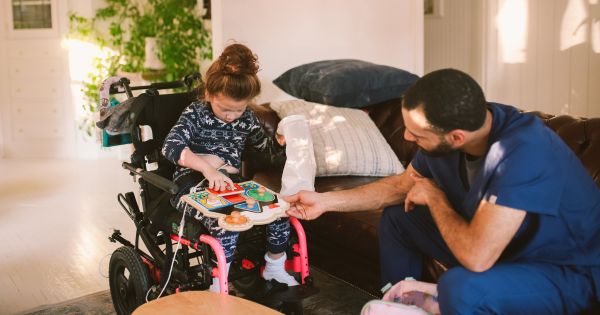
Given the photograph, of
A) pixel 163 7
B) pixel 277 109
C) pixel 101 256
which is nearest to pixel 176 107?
pixel 277 109

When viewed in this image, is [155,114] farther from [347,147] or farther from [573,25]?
[573,25]

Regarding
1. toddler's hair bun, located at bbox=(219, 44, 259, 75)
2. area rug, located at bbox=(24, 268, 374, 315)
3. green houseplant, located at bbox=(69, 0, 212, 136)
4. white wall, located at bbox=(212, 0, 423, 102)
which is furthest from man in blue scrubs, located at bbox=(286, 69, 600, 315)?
green houseplant, located at bbox=(69, 0, 212, 136)

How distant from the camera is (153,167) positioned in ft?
8.36

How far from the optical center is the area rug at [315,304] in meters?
2.59

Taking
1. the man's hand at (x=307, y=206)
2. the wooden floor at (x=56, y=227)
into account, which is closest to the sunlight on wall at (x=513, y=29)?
the wooden floor at (x=56, y=227)

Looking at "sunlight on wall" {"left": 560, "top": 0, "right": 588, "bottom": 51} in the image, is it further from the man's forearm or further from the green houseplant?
the man's forearm

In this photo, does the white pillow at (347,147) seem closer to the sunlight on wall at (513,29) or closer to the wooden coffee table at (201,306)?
the wooden coffee table at (201,306)

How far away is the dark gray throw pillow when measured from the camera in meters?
3.16

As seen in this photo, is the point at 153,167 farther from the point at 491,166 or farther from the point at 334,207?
the point at 491,166

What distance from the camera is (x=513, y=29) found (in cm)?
487

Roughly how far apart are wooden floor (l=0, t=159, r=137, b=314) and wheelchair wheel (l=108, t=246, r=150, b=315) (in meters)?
0.44

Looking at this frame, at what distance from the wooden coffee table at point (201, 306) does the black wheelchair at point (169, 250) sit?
0.23m

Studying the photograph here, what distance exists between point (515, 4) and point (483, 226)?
3737mm

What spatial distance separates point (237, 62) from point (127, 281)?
926 mm
